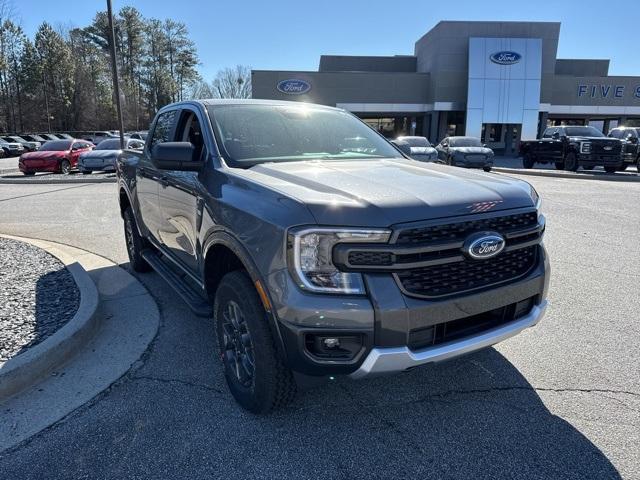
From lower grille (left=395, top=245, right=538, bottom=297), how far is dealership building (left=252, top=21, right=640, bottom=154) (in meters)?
35.2

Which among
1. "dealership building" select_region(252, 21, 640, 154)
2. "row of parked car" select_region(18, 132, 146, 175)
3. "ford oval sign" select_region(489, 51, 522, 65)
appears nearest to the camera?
"row of parked car" select_region(18, 132, 146, 175)

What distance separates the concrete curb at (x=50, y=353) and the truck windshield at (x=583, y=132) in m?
20.6

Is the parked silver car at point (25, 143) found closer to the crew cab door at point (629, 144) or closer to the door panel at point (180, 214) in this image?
the door panel at point (180, 214)

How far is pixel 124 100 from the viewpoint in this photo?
59.3m

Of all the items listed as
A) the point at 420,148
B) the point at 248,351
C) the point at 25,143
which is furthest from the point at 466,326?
the point at 25,143

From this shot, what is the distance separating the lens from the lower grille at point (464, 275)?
2.35 m

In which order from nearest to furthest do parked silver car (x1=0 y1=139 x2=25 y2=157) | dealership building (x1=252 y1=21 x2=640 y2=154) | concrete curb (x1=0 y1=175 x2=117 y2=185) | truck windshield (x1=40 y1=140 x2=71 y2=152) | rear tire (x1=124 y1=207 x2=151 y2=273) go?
rear tire (x1=124 y1=207 x2=151 y2=273), concrete curb (x1=0 y1=175 x2=117 y2=185), truck windshield (x1=40 y1=140 x2=71 y2=152), parked silver car (x1=0 y1=139 x2=25 y2=157), dealership building (x1=252 y1=21 x2=640 y2=154)

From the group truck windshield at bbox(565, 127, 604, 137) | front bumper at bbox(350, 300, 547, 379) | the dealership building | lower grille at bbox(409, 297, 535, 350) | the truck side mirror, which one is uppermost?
the dealership building

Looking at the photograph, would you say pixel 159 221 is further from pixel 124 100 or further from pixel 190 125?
pixel 124 100

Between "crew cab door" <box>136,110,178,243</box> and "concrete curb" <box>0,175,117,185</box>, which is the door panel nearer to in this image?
"crew cab door" <box>136,110,178,243</box>

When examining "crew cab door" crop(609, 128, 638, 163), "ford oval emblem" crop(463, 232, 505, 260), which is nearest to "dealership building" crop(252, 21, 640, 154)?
"crew cab door" crop(609, 128, 638, 163)

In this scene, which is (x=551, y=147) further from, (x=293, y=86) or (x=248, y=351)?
(x=293, y=86)

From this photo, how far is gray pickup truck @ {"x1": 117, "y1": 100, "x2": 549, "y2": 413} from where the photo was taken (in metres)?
2.25

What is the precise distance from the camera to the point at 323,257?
7.41ft
